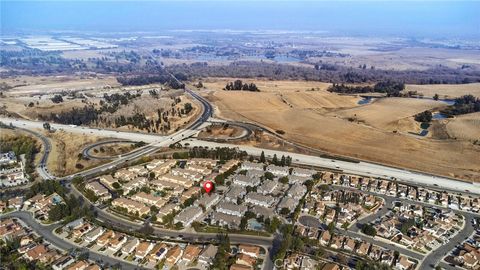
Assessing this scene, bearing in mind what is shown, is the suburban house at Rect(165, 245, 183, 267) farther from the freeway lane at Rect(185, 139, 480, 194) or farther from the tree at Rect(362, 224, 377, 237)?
the freeway lane at Rect(185, 139, 480, 194)

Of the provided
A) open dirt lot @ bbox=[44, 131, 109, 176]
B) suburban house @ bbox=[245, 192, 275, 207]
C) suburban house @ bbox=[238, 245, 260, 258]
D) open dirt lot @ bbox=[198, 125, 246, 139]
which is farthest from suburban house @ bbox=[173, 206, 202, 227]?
open dirt lot @ bbox=[198, 125, 246, 139]

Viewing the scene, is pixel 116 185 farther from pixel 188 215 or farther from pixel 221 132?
pixel 221 132

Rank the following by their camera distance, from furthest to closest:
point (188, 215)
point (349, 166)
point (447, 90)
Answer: point (447, 90) → point (349, 166) → point (188, 215)

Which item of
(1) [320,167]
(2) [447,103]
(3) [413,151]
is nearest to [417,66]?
(2) [447,103]

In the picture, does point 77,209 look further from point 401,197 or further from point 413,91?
point 413,91

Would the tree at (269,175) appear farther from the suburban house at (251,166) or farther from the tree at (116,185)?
the tree at (116,185)

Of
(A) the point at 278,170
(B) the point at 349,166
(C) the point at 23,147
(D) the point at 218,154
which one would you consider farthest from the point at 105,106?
(B) the point at 349,166

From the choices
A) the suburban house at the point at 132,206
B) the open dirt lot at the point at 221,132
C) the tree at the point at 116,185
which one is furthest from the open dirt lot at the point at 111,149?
the suburban house at the point at 132,206
